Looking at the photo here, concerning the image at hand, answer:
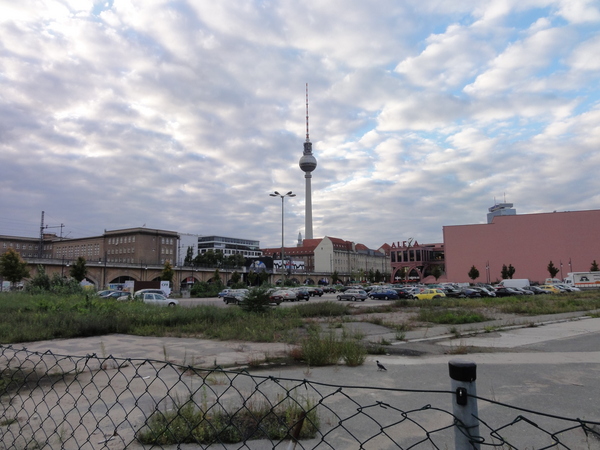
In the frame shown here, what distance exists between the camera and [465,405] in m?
1.96

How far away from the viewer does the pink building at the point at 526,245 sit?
74.5 metres

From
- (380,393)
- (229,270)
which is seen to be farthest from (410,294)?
(229,270)

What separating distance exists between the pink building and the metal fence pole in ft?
289

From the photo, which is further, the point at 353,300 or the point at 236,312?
the point at 353,300

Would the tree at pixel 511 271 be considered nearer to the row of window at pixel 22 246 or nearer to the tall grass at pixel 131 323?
the tall grass at pixel 131 323

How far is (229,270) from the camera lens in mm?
101500

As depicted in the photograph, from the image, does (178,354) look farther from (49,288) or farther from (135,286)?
(135,286)

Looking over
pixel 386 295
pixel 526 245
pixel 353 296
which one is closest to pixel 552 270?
pixel 526 245

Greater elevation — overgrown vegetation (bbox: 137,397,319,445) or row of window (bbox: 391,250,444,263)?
row of window (bbox: 391,250,444,263)

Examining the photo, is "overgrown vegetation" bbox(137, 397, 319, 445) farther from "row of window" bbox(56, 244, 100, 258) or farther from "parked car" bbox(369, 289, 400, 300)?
"row of window" bbox(56, 244, 100, 258)

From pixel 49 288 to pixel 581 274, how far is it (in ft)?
232

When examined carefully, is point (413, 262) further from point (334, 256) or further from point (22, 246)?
point (22, 246)

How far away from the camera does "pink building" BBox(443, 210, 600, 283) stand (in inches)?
2933

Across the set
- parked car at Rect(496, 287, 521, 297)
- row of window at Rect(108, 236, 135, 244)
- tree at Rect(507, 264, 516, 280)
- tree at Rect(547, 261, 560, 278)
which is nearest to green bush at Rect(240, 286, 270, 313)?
parked car at Rect(496, 287, 521, 297)
